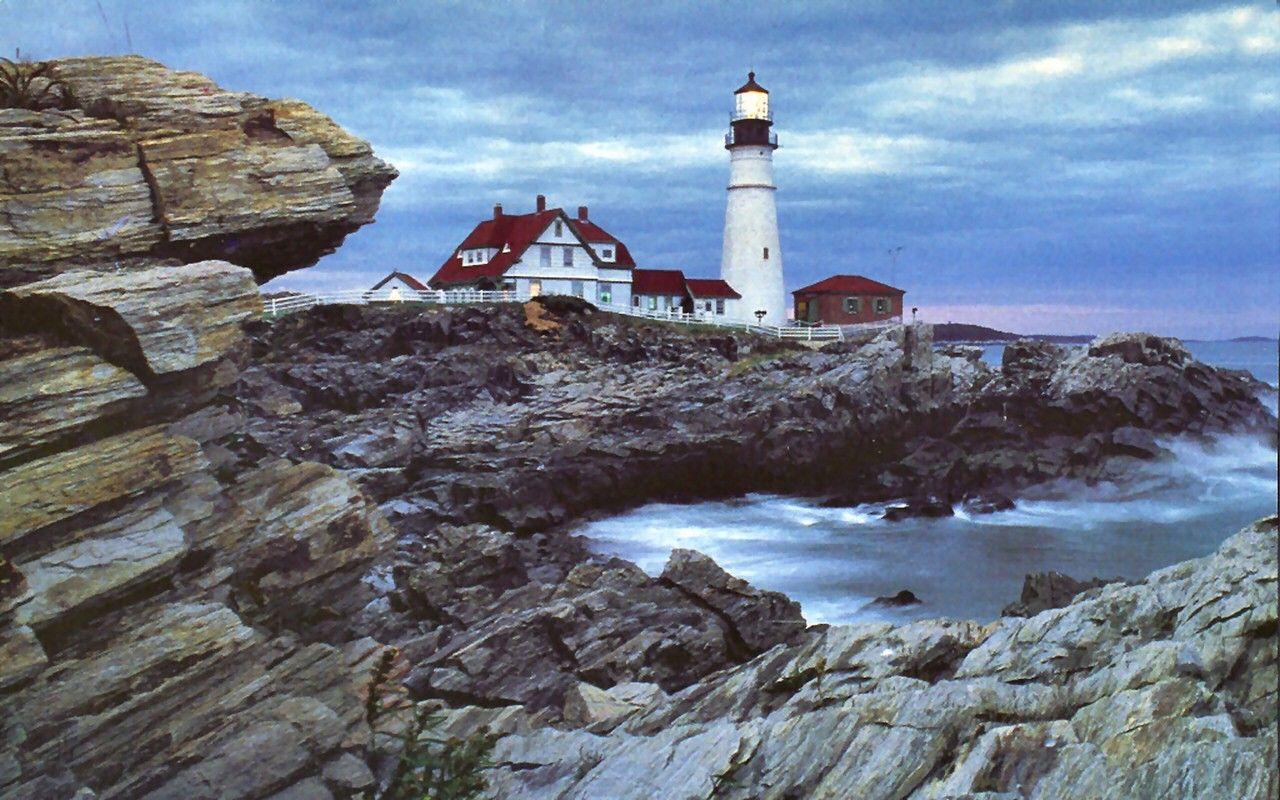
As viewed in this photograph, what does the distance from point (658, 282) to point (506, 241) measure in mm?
4376

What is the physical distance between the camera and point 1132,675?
6.74 meters

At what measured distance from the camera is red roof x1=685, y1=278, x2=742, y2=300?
28.6 m

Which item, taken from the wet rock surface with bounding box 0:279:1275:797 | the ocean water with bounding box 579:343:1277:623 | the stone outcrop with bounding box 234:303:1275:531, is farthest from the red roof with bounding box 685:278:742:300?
the wet rock surface with bounding box 0:279:1275:797

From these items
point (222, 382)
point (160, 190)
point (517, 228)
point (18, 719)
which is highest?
point (517, 228)

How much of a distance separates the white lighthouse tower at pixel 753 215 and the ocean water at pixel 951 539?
10.3m

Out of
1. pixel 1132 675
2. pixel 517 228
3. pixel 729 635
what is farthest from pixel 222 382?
pixel 517 228

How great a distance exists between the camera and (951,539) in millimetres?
16422

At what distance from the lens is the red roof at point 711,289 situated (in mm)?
28641

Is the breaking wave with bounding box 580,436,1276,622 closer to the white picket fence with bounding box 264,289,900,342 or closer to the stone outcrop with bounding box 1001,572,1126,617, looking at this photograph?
the stone outcrop with bounding box 1001,572,1126,617

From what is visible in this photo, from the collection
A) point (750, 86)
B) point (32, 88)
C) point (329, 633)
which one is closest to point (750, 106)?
point (750, 86)

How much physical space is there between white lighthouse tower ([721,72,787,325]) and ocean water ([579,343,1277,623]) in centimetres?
1035

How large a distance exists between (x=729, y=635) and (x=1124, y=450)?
1273 centimetres

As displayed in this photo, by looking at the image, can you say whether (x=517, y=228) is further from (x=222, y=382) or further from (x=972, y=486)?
(x=222, y=382)

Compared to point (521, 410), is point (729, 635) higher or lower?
lower
